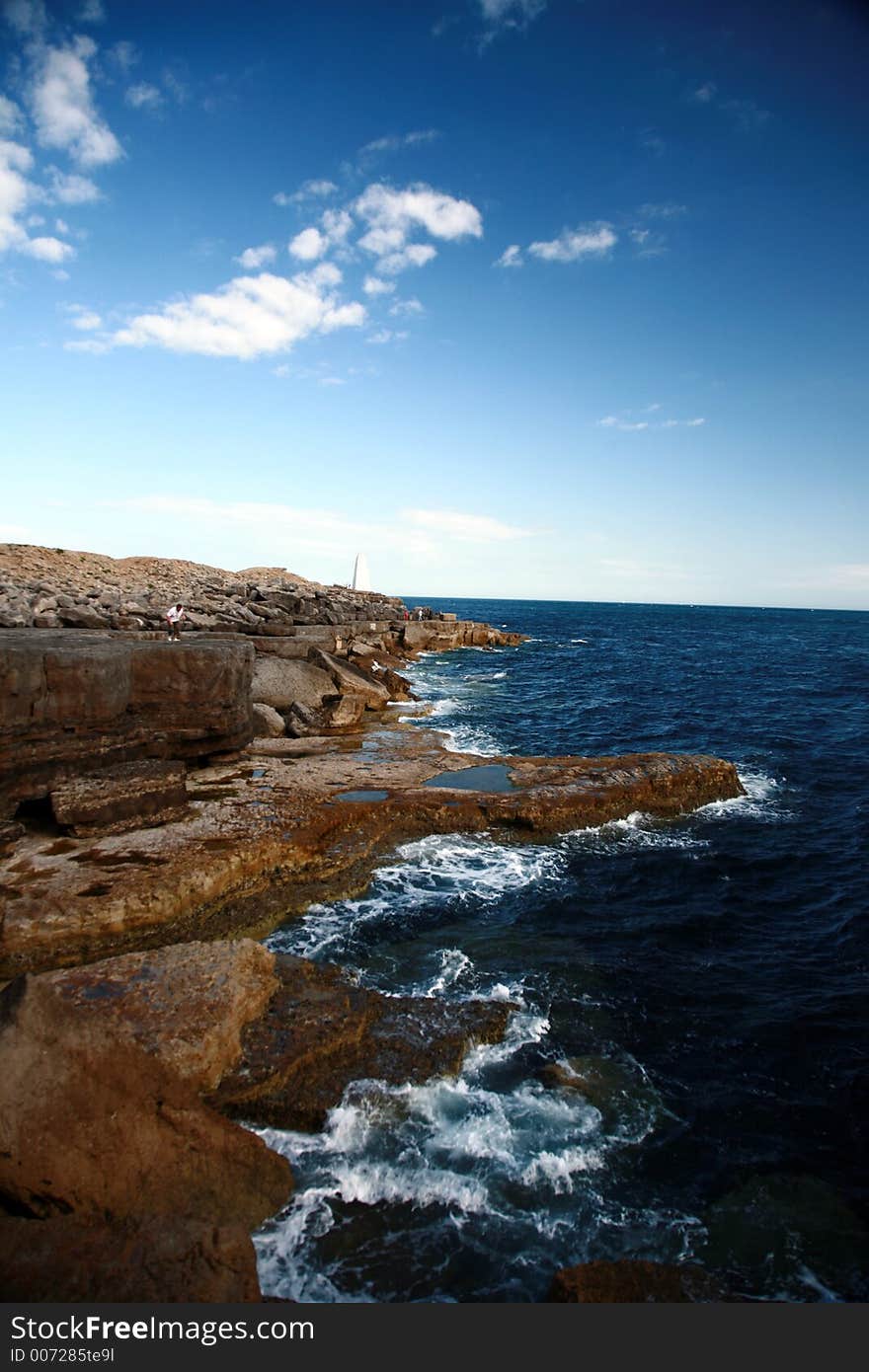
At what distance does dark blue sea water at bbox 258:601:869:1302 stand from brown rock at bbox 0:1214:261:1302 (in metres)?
0.47

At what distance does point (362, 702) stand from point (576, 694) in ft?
43.6

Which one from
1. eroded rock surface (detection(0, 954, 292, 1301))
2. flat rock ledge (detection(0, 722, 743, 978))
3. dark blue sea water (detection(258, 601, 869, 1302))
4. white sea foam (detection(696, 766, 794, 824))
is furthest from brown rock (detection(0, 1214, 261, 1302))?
white sea foam (detection(696, 766, 794, 824))

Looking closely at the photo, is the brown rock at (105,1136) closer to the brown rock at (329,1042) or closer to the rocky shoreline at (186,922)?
the rocky shoreline at (186,922)

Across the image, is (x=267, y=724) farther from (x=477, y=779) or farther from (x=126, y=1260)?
(x=126, y=1260)

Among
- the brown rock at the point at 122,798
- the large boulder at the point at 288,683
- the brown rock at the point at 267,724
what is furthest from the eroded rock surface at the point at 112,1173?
the large boulder at the point at 288,683

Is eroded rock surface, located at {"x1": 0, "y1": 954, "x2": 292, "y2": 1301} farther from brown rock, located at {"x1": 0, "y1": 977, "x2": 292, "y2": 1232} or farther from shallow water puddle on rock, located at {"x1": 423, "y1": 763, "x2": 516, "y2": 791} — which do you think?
shallow water puddle on rock, located at {"x1": 423, "y1": 763, "x2": 516, "y2": 791}

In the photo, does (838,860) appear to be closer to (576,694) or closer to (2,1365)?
(2,1365)

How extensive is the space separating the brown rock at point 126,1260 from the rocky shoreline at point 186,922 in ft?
0.04

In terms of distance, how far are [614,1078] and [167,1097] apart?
399cm

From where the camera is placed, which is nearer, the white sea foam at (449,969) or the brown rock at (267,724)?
the white sea foam at (449,969)

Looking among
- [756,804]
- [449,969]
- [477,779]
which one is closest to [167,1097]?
[449,969]

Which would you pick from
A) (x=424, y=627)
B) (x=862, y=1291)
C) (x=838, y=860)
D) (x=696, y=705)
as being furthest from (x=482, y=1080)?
(x=424, y=627)

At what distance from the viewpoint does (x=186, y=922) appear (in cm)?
749

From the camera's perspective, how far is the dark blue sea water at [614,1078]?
4402 millimetres
